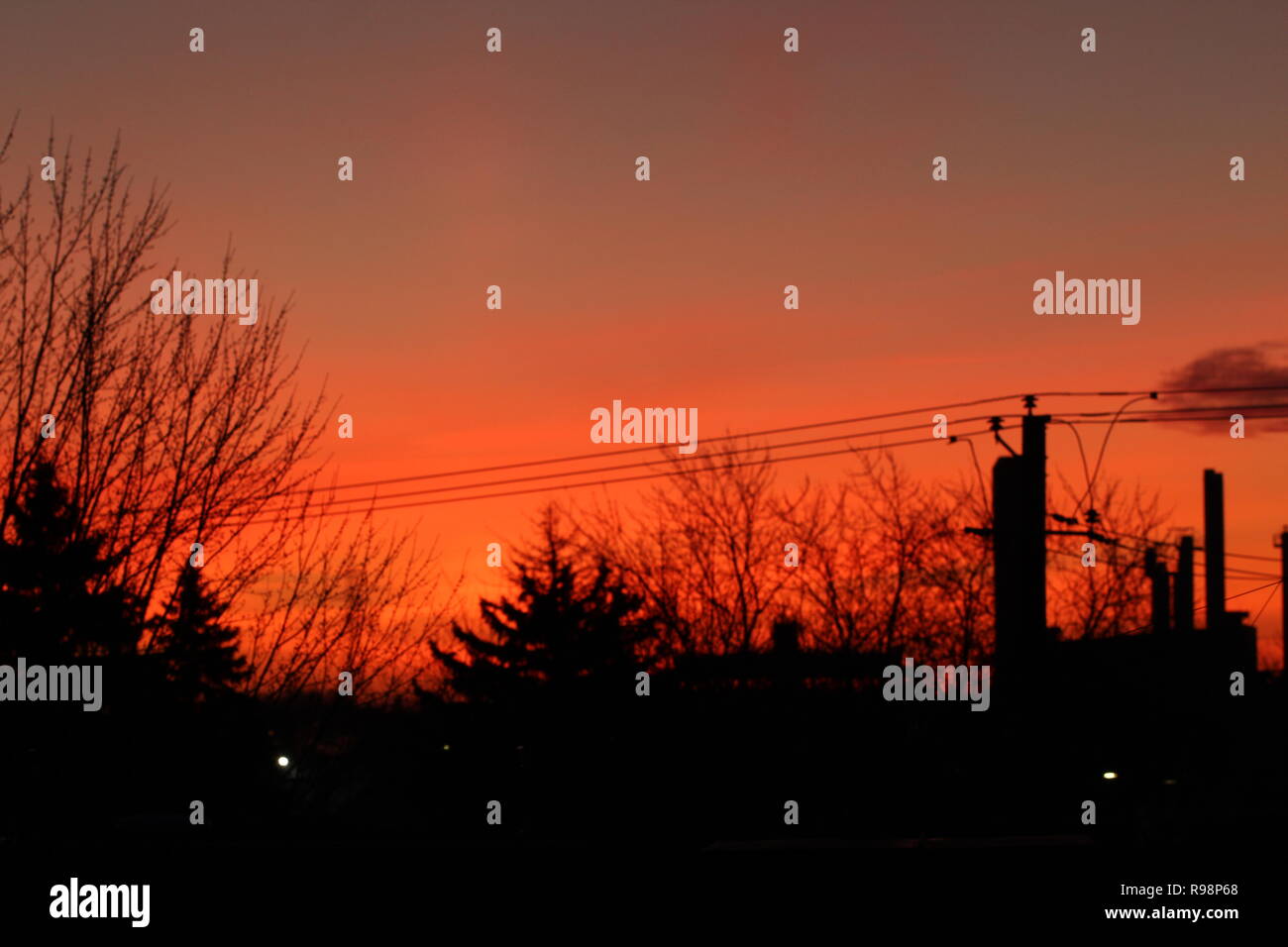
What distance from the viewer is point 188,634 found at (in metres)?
12.7

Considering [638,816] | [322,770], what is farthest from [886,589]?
[322,770]

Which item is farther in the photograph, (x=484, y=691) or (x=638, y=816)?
(x=484, y=691)

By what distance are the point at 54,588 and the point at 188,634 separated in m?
1.28

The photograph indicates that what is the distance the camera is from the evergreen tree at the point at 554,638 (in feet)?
131

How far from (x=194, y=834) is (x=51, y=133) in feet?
20.5

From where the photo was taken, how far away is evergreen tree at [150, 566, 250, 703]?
12.7m

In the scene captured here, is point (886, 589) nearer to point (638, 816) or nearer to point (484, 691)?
point (638, 816)

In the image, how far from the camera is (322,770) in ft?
52.6
